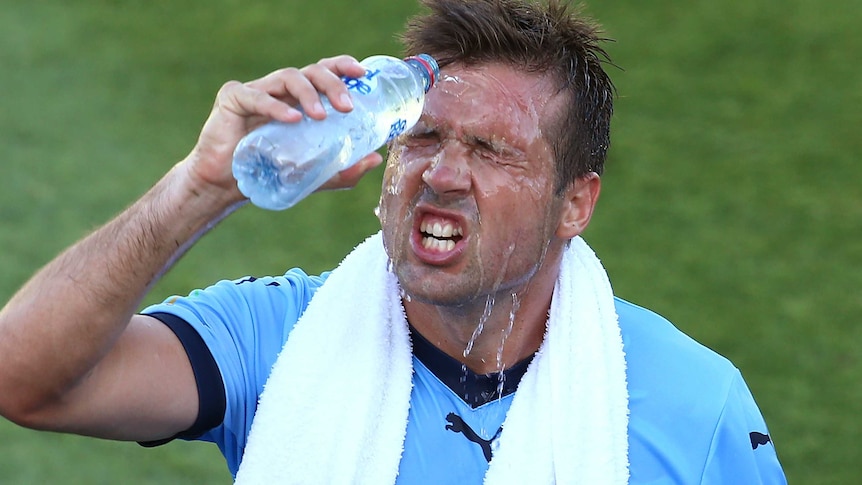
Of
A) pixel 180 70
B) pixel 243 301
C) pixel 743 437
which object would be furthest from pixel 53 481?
pixel 180 70

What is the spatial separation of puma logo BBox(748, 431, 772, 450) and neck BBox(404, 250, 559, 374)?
67 cm

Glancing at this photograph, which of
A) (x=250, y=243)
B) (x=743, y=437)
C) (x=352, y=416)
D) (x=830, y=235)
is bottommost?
(x=352, y=416)

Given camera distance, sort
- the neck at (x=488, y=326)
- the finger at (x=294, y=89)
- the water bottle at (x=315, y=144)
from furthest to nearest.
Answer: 1. the neck at (x=488, y=326)
2. the water bottle at (x=315, y=144)
3. the finger at (x=294, y=89)

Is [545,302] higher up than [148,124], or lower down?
lower down

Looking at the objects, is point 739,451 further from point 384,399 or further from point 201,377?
point 201,377

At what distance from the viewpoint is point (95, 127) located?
9539 millimetres

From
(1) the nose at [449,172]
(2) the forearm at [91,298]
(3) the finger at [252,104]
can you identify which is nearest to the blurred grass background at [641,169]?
(1) the nose at [449,172]

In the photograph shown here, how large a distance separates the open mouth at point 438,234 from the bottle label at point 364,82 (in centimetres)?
54

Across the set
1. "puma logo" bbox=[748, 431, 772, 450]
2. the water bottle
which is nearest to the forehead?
the water bottle

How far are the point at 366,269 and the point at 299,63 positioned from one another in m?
6.66

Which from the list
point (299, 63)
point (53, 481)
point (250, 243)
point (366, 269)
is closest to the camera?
point (366, 269)

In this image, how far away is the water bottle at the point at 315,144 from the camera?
295 cm

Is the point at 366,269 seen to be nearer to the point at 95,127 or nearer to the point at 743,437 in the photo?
the point at 743,437

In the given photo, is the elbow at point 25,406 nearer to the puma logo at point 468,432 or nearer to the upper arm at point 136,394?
the upper arm at point 136,394
